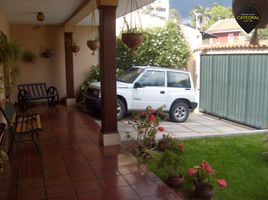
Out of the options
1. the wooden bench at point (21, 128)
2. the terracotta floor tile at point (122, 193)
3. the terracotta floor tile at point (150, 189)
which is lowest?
the terracotta floor tile at point (150, 189)

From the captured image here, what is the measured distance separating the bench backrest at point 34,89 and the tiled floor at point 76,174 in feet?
11.6

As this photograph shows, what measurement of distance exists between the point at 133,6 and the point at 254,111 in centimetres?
401

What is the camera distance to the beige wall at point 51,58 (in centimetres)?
1020

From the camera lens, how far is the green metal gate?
7.51 meters

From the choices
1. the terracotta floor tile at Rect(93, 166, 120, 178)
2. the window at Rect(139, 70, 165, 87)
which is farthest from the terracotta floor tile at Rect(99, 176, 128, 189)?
the window at Rect(139, 70, 165, 87)

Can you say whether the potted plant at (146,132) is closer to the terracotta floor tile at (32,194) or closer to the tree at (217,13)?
the terracotta floor tile at (32,194)

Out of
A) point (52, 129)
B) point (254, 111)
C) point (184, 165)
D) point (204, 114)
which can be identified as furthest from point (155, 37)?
point (184, 165)

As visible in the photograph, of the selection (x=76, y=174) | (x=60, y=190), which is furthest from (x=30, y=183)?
(x=76, y=174)

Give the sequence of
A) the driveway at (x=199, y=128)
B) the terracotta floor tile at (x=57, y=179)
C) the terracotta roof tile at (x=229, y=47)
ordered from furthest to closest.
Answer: the terracotta roof tile at (x=229, y=47), the driveway at (x=199, y=128), the terracotta floor tile at (x=57, y=179)

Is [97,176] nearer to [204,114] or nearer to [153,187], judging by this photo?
[153,187]

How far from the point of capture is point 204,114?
975cm

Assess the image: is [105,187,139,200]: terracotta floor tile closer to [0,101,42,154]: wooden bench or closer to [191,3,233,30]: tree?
[0,101,42,154]: wooden bench

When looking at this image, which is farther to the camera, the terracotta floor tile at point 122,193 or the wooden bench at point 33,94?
the wooden bench at point 33,94

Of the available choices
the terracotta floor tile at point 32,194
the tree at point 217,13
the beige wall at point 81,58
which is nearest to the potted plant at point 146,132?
the terracotta floor tile at point 32,194
